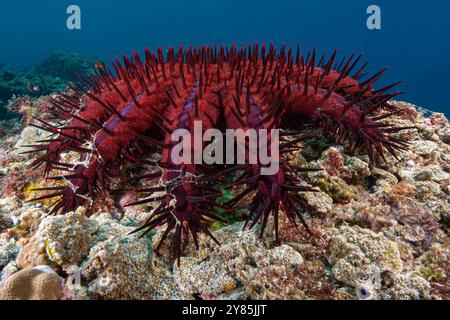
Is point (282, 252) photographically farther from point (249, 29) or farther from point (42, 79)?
point (249, 29)

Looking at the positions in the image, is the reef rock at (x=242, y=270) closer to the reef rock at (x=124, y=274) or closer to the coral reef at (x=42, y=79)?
the reef rock at (x=124, y=274)

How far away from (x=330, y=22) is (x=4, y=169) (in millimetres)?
156731

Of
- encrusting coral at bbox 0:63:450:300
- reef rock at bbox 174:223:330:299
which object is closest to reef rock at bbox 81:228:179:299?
encrusting coral at bbox 0:63:450:300

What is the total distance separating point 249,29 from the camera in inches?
5925

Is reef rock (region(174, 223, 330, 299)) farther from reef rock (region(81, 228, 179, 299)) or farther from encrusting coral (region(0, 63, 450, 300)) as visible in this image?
reef rock (region(81, 228, 179, 299))

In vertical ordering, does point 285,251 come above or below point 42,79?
below

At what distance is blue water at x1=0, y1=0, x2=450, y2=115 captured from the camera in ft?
319

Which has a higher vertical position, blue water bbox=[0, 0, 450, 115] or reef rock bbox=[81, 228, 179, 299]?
blue water bbox=[0, 0, 450, 115]

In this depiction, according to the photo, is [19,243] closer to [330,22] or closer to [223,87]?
[223,87]

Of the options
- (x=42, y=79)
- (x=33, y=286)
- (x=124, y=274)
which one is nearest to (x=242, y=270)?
(x=124, y=274)

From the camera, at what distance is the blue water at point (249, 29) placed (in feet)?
319

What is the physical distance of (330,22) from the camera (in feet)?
451

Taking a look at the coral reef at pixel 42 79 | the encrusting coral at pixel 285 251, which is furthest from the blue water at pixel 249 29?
the encrusting coral at pixel 285 251
